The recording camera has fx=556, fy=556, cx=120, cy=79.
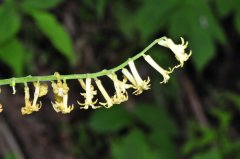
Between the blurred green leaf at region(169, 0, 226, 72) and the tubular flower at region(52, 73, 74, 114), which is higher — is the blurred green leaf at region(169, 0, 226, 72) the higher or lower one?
the higher one

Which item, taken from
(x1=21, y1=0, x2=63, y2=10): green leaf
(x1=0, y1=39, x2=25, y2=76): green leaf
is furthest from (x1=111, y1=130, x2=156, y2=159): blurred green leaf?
(x1=21, y1=0, x2=63, y2=10): green leaf

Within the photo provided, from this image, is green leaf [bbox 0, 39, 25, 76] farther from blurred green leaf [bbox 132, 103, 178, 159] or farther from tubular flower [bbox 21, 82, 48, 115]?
tubular flower [bbox 21, 82, 48, 115]

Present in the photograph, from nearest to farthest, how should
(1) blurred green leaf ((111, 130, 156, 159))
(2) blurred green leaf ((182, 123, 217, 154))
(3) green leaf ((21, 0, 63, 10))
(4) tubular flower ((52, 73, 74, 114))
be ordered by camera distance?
(4) tubular flower ((52, 73, 74, 114)) < (3) green leaf ((21, 0, 63, 10)) < (1) blurred green leaf ((111, 130, 156, 159)) < (2) blurred green leaf ((182, 123, 217, 154))

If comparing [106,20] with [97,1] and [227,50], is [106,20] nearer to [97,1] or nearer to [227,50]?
[97,1]

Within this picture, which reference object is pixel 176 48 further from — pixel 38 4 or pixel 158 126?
pixel 158 126

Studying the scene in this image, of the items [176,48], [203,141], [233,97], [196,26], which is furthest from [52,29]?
[233,97]

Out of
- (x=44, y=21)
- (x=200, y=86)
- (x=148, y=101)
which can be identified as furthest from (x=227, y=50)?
(x=44, y=21)

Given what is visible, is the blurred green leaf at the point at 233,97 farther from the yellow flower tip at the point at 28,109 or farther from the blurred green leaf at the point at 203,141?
the yellow flower tip at the point at 28,109
